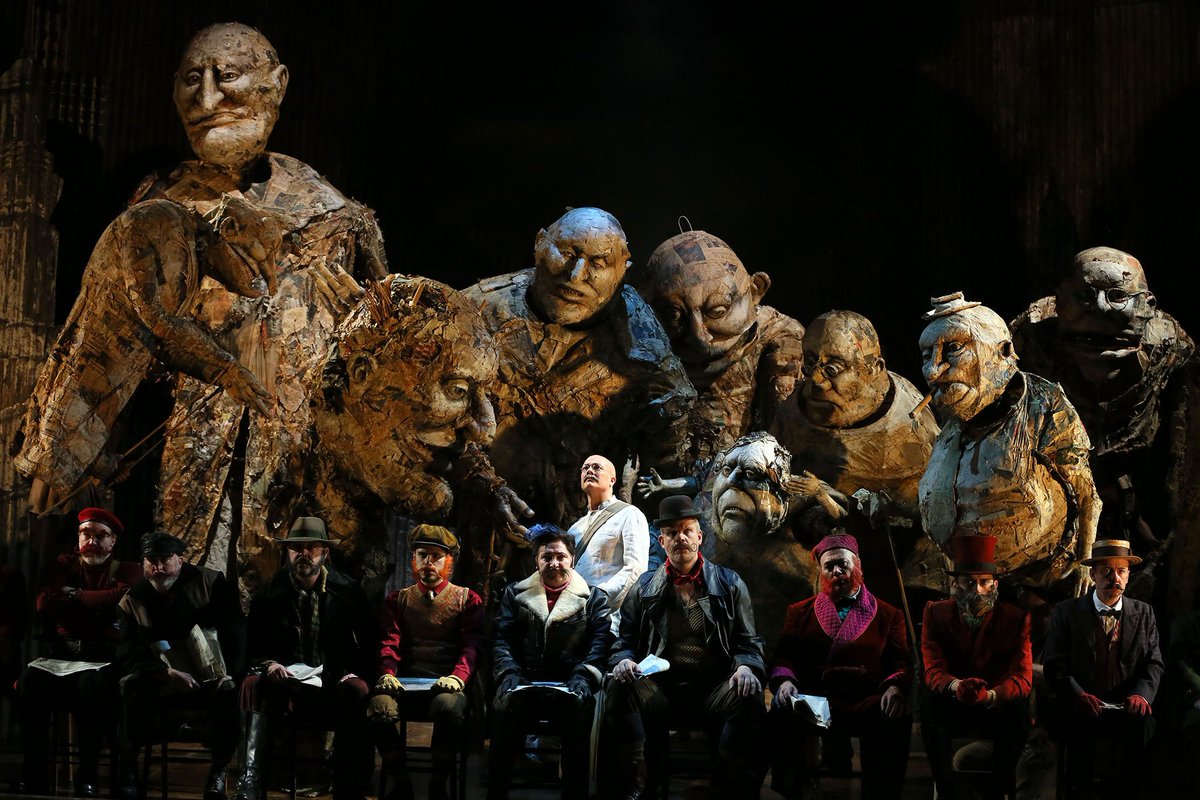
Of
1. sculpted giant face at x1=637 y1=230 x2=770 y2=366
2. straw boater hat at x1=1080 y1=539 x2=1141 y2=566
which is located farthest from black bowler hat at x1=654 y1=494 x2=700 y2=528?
sculpted giant face at x1=637 y1=230 x2=770 y2=366

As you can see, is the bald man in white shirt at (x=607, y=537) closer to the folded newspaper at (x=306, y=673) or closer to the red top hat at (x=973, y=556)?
the folded newspaper at (x=306, y=673)

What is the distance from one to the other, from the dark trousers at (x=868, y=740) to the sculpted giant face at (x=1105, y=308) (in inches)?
141

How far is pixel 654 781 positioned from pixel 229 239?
375cm

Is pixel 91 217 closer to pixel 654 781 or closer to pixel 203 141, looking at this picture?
pixel 203 141

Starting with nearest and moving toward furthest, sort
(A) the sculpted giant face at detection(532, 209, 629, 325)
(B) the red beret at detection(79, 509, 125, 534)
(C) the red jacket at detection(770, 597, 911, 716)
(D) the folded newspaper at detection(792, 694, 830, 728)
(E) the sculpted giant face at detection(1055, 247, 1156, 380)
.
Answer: (D) the folded newspaper at detection(792, 694, 830, 728) < (C) the red jacket at detection(770, 597, 911, 716) < (B) the red beret at detection(79, 509, 125, 534) < (A) the sculpted giant face at detection(532, 209, 629, 325) < (E) the sculpted giant face at detection(1055, 247, 1156, 380)

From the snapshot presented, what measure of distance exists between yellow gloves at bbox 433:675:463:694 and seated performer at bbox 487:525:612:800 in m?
0.15

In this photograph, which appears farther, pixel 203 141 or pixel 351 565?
pixel 203 141

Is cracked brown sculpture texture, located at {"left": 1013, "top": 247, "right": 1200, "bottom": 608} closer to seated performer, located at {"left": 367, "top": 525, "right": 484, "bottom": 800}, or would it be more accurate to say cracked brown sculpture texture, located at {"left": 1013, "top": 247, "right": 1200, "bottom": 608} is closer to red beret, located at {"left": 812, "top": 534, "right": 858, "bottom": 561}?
red beret, located at {"left": 812, "top": 534, "right": 858, "bottom": 561}

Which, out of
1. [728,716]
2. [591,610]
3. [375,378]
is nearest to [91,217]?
[375,378]

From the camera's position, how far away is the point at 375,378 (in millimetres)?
7738

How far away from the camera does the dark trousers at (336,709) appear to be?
19.6ft

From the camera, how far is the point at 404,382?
774 cm

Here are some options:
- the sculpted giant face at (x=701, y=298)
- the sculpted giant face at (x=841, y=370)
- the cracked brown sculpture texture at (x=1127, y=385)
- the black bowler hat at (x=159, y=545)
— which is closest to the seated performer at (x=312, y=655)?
the black bowler hat at (x=159, y=545)

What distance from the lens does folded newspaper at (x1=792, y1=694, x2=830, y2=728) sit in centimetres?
566
